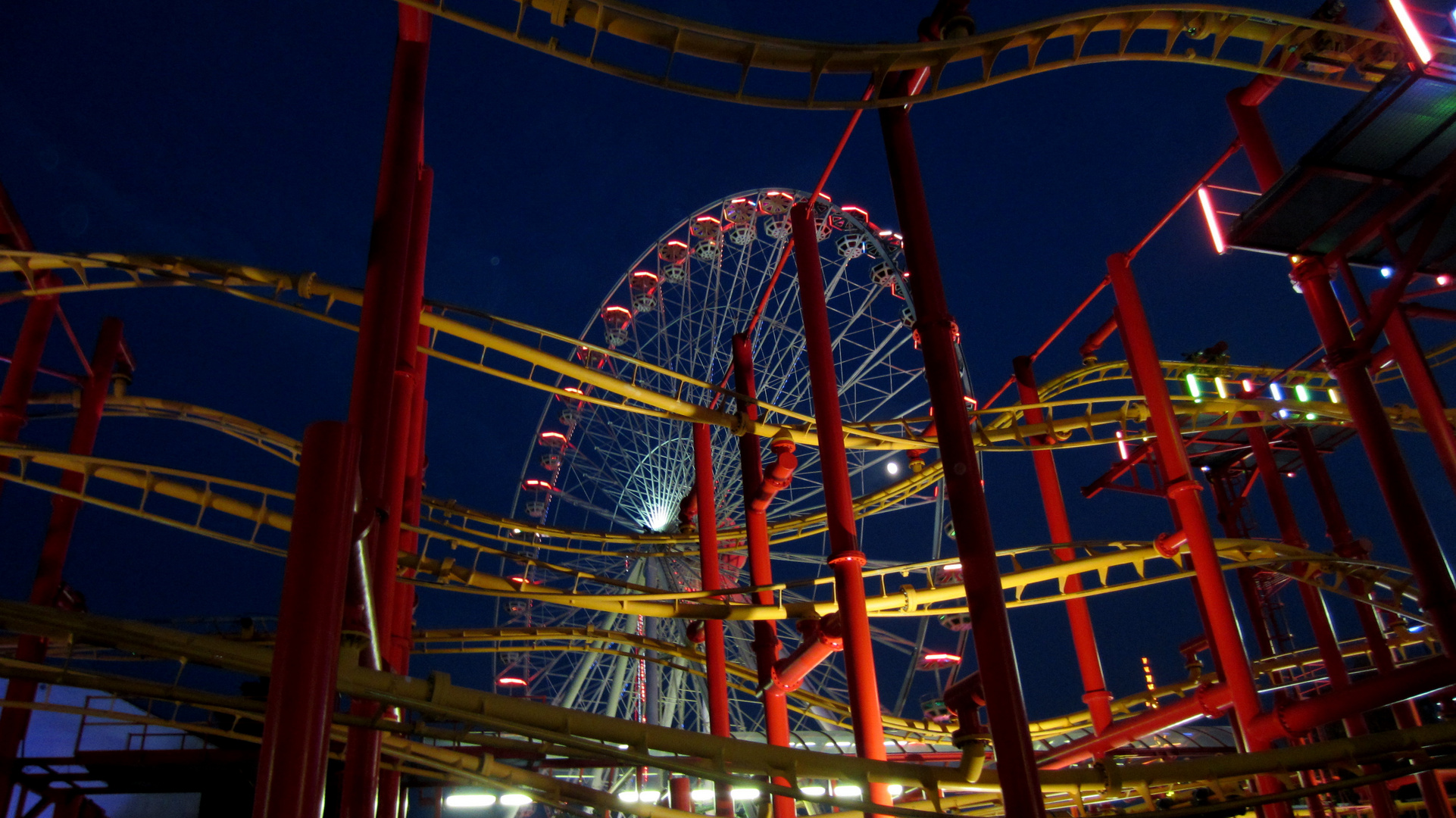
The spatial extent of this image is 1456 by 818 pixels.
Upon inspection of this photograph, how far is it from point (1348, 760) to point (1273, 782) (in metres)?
1.07

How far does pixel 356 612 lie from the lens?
5.46 m

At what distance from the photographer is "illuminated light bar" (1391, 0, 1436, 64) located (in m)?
8.38

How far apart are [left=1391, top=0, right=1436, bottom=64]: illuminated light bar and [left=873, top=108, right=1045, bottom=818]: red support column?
4.42 m

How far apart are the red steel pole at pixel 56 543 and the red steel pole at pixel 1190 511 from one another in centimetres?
1161

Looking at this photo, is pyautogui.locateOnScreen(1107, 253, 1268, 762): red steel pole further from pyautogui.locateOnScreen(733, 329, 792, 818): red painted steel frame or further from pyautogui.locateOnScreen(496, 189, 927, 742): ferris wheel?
pyautogui.locateOnScreen(496, 189, 927, 742): ferris wheel

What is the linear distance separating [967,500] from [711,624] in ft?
20.6

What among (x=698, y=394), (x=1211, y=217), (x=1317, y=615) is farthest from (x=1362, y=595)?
(x=698, y=394)

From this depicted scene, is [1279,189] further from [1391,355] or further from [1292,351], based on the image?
[1292,351]

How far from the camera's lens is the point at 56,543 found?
38.7 ft

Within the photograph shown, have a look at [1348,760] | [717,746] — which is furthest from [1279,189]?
[717,746]

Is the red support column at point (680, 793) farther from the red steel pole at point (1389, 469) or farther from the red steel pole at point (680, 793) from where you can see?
the red steel pole at point (1389, 469)

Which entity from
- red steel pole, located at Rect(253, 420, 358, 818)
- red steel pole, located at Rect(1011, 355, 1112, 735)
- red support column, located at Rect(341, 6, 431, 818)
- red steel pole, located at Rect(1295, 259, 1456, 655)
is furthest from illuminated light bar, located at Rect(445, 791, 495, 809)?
red steel pole, located at Rect(253, 420, 358, 818)

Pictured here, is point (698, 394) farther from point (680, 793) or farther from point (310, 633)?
point (310, 633)

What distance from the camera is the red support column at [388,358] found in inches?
260
